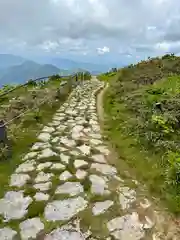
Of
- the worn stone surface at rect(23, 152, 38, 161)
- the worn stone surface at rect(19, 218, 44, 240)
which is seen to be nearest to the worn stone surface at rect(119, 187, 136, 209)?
the worn stone surface at rect(19, 218, 44, 240)

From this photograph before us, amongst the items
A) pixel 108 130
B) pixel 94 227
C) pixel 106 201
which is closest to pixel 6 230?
pixel 94 227

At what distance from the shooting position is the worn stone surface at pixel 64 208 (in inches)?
174

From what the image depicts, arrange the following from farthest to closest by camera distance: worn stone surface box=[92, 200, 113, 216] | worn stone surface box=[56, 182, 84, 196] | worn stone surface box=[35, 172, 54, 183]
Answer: worn stone surface box=[35, 172, 54, 183] → worn stone surface box=[56, 182, 84, 196] → worn stone surface box=[92, 200, 113, 216]

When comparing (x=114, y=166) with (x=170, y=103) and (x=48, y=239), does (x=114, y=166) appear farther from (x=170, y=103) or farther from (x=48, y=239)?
(x=170, y=103)

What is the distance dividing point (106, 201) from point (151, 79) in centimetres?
1655

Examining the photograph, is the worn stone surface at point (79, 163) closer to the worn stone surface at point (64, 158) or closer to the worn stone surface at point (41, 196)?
the worn stone surface at point (64, 158)

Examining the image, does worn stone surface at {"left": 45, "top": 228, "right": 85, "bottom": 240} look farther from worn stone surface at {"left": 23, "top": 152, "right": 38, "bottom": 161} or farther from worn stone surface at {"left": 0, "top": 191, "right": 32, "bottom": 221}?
worn stone surface at {"left": 23, "top": 152, "right": 38, "bottom": 161}

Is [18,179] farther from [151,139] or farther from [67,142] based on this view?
[151,139]

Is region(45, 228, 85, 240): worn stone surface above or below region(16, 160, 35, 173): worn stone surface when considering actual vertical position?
below

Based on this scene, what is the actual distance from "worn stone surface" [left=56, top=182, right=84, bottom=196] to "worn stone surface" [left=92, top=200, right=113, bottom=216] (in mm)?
507

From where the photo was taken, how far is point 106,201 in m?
4.86

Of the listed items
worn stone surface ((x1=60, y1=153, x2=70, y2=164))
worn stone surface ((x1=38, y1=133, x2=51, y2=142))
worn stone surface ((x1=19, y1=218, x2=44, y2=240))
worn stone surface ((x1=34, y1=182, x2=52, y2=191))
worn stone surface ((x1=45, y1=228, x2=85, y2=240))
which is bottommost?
worn stone surface ((x1=45, y1=228, x2=85, y2=240))

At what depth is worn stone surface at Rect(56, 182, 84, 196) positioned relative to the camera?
512 centimetres

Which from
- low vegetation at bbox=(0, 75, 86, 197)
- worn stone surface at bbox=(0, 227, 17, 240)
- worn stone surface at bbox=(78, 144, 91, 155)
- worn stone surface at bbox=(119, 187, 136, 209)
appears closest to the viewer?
worn stone surface at bbox=(0, 227, 17, 240)
